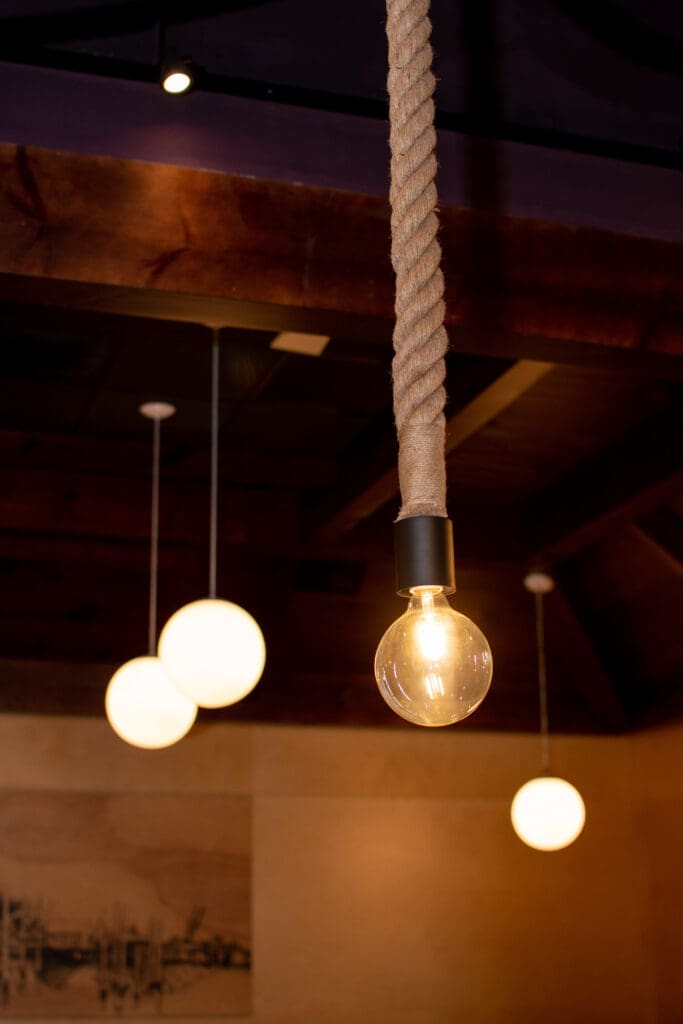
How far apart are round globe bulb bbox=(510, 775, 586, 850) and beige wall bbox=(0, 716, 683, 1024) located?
1170 millimetres

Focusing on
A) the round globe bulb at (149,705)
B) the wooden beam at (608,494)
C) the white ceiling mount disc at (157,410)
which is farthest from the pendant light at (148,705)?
the wooden beam at (608,494)

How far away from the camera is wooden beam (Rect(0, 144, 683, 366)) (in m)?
3.01

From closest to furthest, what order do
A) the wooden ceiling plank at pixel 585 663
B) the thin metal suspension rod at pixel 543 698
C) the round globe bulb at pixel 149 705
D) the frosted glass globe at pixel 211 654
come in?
the frosted glass globe at pixel 211 654
the round globe bulb at pixel 149 705
the wooden ceiling plank at pixel 585 663
the thin metal suspension rod at pixel 543 698

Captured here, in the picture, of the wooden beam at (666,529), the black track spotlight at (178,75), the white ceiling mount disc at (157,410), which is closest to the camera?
the black track spotlight at (178,75)

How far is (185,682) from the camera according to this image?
392cm

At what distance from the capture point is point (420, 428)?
1167 mm

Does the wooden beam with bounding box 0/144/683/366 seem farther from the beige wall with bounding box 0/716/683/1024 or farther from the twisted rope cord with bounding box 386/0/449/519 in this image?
the beige wall with bounding box 0/716/683/1024

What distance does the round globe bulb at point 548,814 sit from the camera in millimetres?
6188

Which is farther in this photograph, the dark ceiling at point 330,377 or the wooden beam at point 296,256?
the dark ceiling at point 330,377

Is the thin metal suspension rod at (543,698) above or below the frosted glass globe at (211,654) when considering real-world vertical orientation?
above

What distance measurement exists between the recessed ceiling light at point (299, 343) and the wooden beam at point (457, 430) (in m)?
0.58

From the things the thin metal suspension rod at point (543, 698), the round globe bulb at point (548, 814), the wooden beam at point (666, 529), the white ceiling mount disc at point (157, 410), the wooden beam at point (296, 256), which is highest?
the white ceiling mount disc at point (157, 410)

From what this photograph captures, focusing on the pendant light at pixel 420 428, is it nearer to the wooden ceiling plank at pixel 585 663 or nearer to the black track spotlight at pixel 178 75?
the black track spotlight at pixel 178 75

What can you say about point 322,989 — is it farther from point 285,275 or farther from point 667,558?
point 285,275
